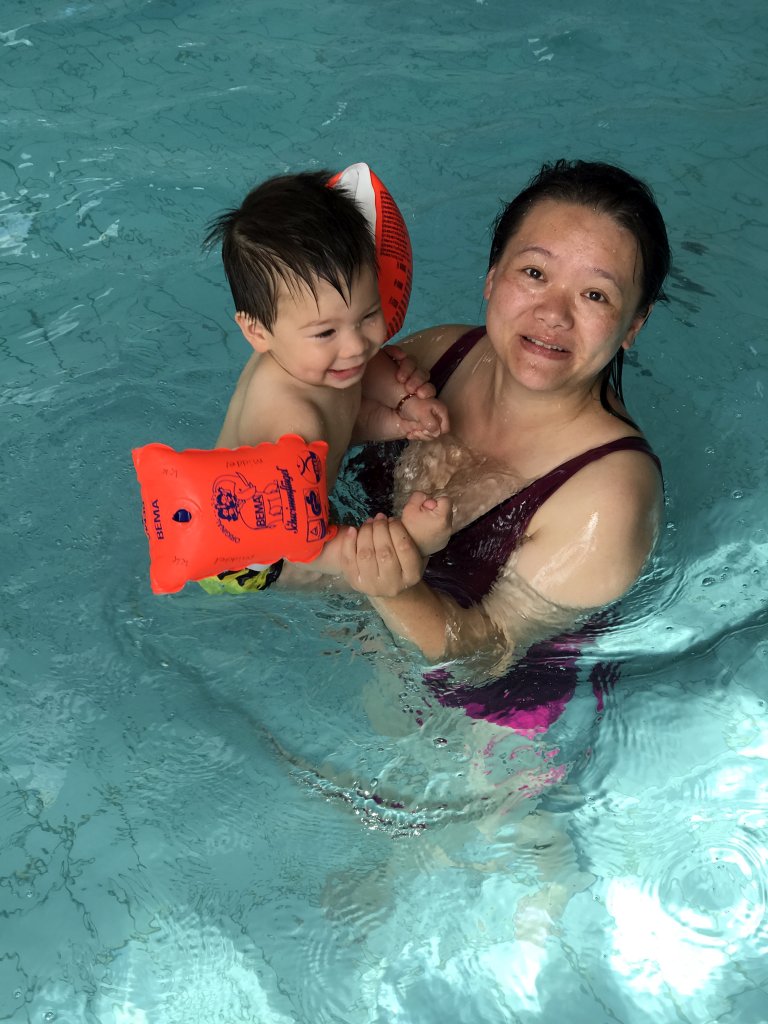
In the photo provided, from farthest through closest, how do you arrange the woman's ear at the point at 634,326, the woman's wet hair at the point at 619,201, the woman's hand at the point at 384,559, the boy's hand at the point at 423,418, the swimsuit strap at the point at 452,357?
the swimsuit strap at the point at 452,357 < the boy's hand at the point at 423,418 < the woman's ear at the point at 634,326 < the woman's wet hair at the point at 619,201 < the woman's hand at the point at 384,559

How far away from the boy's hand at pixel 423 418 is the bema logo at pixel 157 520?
825 mm

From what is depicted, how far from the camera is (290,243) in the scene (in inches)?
95.0

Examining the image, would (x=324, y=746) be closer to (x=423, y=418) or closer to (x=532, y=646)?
(x=532, y=646)

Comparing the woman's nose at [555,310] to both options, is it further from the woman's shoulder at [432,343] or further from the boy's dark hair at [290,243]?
the woman's shoulder at [432,343]

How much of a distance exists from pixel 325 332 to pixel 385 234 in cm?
41

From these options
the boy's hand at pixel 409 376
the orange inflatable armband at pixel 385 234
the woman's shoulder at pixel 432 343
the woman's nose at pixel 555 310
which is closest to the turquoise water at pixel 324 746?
the boy's hand at pixel 409 376

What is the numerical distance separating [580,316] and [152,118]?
3554 mm

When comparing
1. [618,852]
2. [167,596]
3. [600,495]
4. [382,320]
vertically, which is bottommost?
[618,852]

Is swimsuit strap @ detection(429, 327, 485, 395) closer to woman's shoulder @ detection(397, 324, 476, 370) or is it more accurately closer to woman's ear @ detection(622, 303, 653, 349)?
woman's shoulder @ detection(397, 324, 476, 370)

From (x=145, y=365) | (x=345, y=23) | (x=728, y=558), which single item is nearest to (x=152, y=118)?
(x=345, y=23)

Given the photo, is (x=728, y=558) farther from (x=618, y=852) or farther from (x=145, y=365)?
(x=145, y=365)

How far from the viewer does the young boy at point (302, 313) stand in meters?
2.42

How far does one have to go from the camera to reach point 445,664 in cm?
274

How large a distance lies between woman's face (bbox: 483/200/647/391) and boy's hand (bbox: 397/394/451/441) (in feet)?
1.16
